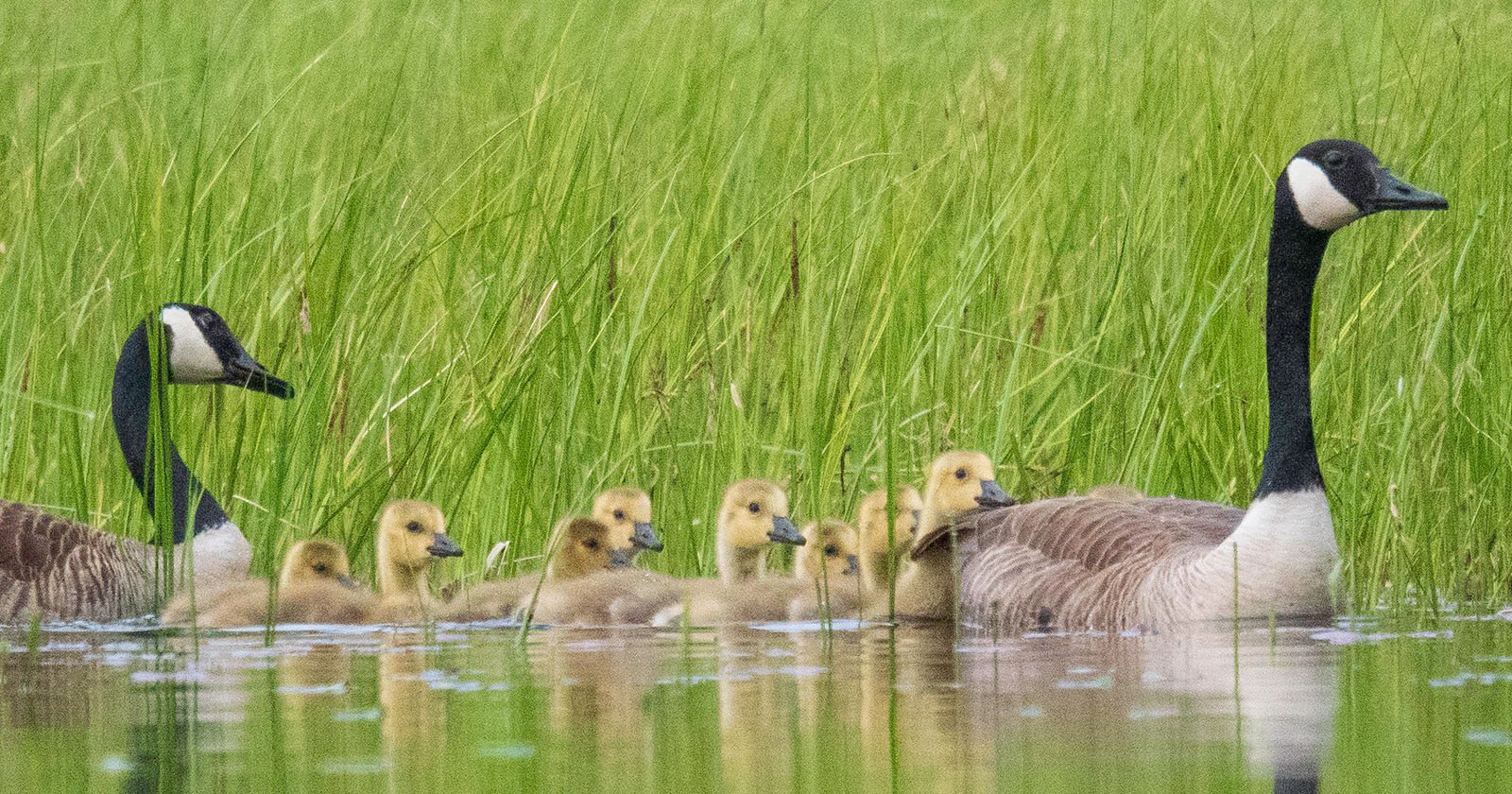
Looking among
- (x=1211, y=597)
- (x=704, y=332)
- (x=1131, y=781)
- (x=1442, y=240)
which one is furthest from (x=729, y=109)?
(x=1131, y=781)

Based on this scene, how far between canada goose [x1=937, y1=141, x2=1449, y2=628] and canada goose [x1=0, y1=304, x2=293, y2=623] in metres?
2.73

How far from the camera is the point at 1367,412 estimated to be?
331 inches

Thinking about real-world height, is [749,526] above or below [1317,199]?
below

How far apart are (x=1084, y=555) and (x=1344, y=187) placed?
1.70 meters

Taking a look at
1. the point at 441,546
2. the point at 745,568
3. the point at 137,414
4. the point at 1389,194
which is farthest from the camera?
the point at 137,414

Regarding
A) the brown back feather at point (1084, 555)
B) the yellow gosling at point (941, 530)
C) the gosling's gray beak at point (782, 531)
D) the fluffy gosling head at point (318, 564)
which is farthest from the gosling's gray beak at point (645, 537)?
the brown back feather at point (1084, 555)

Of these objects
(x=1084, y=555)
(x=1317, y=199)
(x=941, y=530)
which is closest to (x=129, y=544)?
(x=941, y=530)

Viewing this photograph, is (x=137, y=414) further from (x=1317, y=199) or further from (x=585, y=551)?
(x=1317, y=199)

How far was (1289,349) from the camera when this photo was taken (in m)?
8.18

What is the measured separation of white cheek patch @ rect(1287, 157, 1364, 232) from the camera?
830 cm

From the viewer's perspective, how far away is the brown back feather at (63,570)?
8602 mm

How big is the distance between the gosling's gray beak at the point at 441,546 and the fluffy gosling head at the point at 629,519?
635mm

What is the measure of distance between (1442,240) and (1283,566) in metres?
2.72

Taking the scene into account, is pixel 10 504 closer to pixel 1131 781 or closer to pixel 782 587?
pixel 782 587
